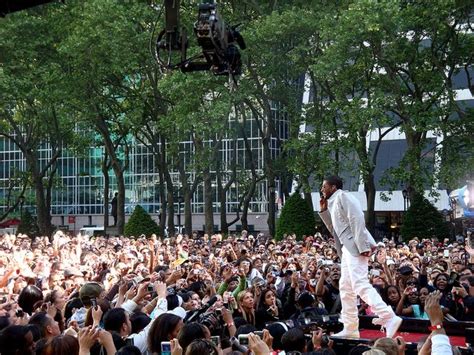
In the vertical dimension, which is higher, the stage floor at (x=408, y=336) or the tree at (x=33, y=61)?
the tree at (x=33, y=61)

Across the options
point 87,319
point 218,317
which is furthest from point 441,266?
point 87,319

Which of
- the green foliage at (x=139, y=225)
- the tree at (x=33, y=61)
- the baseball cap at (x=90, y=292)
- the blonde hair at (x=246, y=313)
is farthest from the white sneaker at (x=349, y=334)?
the green foliage at (x=139, y=225)

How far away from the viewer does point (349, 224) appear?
29.6ft

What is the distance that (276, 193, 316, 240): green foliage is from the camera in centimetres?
3294

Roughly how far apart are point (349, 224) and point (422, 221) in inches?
866

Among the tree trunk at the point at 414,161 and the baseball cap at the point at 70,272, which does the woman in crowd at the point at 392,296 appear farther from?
the tree trunk at the point at 414,161

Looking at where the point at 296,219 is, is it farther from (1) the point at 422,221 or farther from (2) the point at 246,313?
(2) the point at 246,313

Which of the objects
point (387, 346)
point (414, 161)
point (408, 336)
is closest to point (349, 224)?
point (408, 336)

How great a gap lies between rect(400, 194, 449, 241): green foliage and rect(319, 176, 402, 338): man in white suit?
21.7m

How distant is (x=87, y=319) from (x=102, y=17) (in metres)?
24.6

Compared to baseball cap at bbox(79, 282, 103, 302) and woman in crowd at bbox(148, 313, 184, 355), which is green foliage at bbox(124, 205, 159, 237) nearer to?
baseball cap at bbox(79, 282, 103, 302)

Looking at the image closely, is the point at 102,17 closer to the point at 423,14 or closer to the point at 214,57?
the point at 423,14

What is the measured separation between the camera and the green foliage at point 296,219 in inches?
1297

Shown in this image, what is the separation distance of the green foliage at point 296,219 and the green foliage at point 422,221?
4360 mm
